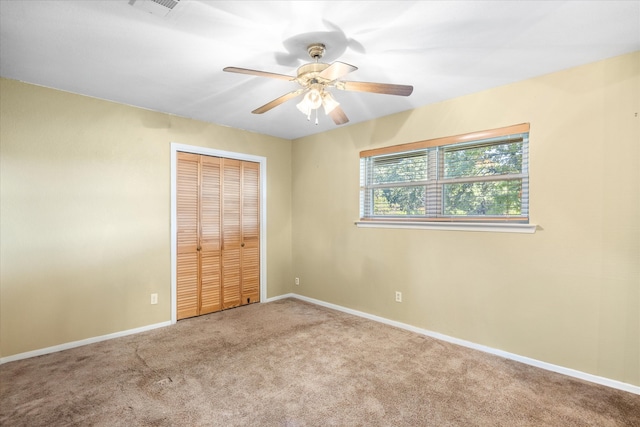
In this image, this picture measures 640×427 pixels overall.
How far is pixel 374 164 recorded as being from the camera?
13.0ft

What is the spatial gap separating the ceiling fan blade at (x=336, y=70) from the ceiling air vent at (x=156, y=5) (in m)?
0.89

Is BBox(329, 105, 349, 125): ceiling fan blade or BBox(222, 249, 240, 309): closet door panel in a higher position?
BBox(329, 105, 349, 125): ceiling fan blade

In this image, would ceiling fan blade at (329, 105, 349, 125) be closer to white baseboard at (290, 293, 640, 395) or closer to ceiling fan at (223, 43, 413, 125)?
ceiling fan at (223, 43, 413, 125)

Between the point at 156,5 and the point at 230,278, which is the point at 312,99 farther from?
the point at 230,278

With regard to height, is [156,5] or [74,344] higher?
[156,5]

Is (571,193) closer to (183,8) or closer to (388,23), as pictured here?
(388,23)

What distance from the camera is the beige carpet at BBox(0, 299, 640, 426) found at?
201 cm

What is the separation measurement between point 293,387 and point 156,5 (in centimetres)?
264

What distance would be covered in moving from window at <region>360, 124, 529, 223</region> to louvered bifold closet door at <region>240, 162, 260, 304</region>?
5.21ft

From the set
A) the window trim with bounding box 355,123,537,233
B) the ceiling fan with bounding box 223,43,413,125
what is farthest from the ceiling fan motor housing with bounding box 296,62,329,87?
the window trim with bounding box 355,123,537,233

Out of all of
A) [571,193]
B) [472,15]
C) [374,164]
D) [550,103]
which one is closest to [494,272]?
[571,193]

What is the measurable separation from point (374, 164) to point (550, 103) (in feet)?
6.09

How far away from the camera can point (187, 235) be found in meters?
3.88

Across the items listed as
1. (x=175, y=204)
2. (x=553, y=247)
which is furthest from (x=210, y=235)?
(x=553, y=247)
